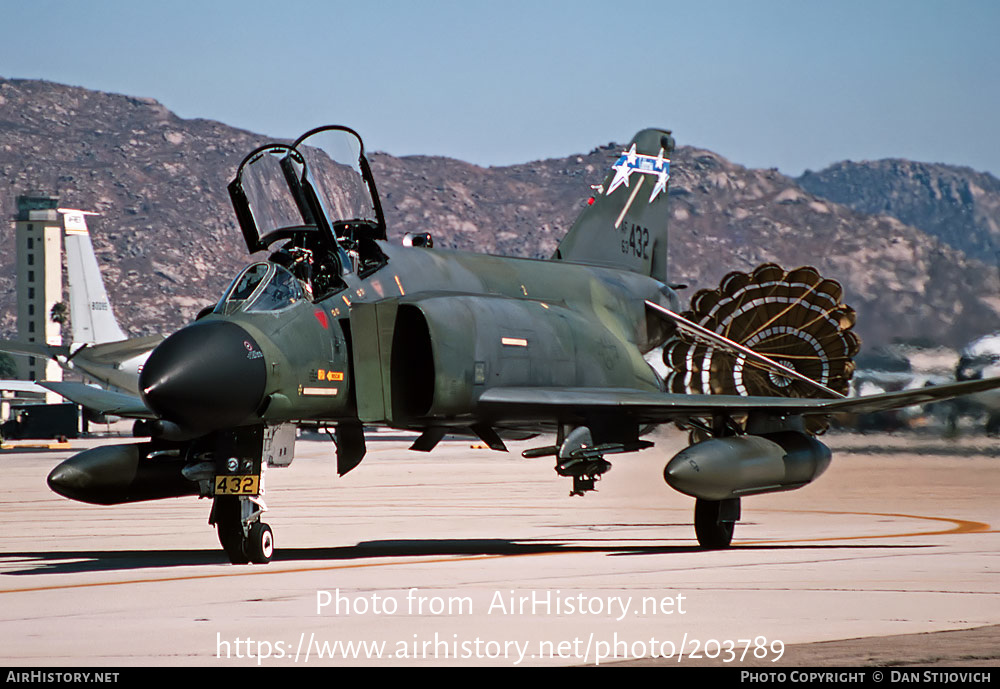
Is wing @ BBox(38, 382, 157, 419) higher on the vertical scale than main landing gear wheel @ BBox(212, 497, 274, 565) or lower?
higher

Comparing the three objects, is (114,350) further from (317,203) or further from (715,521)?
(715,521)

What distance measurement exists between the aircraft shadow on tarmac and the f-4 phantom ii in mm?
527

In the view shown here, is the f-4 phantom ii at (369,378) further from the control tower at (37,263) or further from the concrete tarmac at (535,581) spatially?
the control tower at (37,263)

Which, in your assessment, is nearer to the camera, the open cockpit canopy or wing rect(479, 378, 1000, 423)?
the open cockpit canopy

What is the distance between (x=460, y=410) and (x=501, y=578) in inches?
112

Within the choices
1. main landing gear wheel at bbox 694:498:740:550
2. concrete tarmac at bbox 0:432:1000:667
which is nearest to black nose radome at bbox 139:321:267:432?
concrete tarmac at bbox 0:432:1000:667

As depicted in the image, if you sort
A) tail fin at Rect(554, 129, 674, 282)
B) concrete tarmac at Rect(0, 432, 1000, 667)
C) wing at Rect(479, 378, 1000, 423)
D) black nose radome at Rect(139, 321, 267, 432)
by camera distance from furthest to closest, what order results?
tail fin at Rect(554, 129, 674, 282) → wing at Rect(479, 378, 1000, 423) → black nose radome at Rect(139, 321, 267, 432) → concrete tarmac at Rect(0, 432, 1000, 667)

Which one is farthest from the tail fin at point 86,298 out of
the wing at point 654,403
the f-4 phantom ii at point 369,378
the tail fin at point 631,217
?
the wing at point 654,403

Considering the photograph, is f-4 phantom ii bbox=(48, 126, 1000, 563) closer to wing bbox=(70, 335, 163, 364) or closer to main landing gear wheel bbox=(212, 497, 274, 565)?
main landing gear wheel bbox=(212, 497, 274, 565)

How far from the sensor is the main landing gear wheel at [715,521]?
13023mm

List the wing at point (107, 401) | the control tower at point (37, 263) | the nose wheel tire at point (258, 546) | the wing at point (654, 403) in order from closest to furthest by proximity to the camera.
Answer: the nose wheel tire at point (258, 546) → the wing at point (654, 403) → the wing at point (107, 401) → the control tower at point (37, 263)

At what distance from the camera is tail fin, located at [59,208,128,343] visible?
153 feet

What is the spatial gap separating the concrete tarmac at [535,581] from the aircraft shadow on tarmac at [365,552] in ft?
0.14

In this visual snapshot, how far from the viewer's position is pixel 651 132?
1842 centimetres
